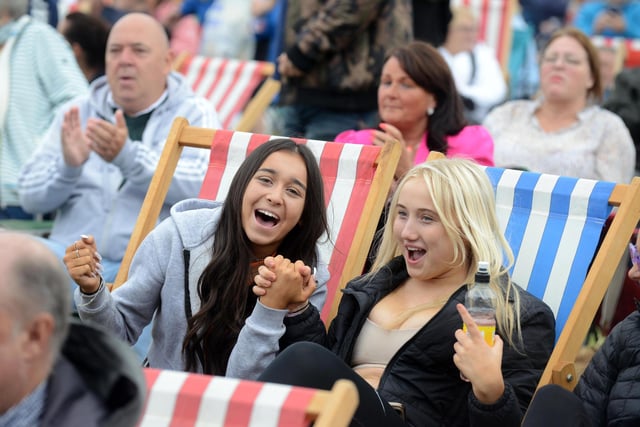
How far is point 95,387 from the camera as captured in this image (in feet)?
7.36

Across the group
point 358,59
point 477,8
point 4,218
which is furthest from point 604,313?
point 477,8

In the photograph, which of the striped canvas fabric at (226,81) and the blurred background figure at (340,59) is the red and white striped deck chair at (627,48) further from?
the blurred background figure at (340,59)

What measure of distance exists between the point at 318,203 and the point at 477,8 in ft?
26.6

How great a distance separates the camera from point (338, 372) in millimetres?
3242

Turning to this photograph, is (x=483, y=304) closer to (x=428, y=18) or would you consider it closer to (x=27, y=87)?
(x=27, y=87)

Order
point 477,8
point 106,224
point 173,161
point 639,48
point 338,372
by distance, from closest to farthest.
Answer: point 338,372 < point 173,161 < point 106,224 < point 639,48 < point 477,8

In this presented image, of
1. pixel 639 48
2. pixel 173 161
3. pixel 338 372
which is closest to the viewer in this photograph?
pixel 338 372

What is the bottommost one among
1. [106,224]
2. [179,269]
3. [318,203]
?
[106,224]

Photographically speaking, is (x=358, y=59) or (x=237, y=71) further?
(x=237, y=71)

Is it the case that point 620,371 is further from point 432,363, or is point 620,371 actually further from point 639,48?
point 639,48

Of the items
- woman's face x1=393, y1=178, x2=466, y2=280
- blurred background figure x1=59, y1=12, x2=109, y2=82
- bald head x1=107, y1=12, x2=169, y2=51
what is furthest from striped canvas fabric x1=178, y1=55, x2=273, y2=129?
woman's face x1=393, y1=178, x2=466, y2=280

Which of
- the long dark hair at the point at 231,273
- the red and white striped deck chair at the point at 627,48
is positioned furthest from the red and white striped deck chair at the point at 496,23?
the long dark hair at the point at 231,273

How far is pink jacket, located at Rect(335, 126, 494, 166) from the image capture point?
206 inches

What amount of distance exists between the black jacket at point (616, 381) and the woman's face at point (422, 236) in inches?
20.4
